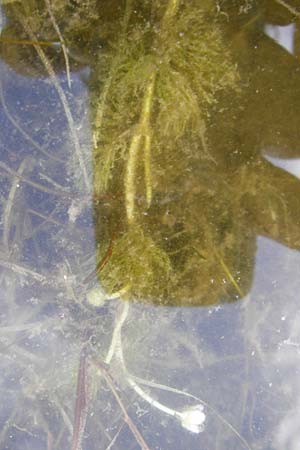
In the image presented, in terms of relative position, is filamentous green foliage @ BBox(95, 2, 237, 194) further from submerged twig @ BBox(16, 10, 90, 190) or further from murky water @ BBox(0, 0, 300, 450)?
submerged twig @ BBox(16, 10, 90, 190)

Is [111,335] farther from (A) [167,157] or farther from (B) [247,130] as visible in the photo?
(B) [247,130]

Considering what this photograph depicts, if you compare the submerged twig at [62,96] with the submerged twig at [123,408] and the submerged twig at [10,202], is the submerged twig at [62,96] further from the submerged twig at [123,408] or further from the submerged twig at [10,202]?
the submerged twig at [123,408]

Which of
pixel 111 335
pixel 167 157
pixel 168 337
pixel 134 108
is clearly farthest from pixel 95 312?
pixel 134 108

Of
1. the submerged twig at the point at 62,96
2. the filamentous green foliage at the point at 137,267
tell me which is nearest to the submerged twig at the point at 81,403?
the filamentous green foliage at the point at 137,267

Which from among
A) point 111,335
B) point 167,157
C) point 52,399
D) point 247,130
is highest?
point 247,130

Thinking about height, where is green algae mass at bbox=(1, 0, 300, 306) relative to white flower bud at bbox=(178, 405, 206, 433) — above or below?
above

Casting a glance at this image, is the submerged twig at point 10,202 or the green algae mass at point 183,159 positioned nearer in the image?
the green algae mass at point 183,159

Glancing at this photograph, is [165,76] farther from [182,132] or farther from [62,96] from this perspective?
[62,96]

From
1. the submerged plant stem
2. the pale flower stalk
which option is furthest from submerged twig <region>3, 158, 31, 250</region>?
the pale flower stalk
